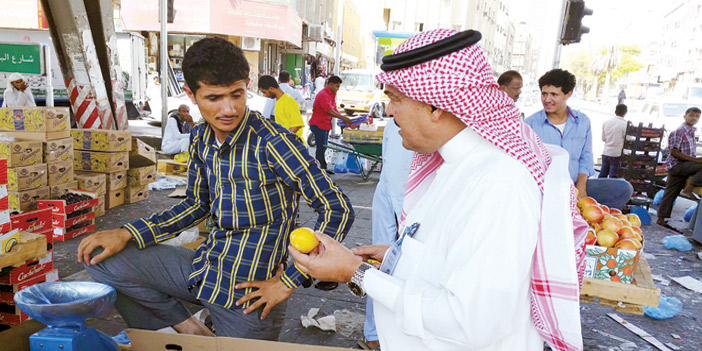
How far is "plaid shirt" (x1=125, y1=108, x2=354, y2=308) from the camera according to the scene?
204cm

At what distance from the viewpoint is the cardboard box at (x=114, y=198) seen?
21.7 feet

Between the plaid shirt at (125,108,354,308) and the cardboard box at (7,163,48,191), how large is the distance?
4013 millimetres

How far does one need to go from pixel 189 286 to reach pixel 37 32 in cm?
1526

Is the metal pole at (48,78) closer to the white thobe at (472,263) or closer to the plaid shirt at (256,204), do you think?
the plaid shirt at (256,204)

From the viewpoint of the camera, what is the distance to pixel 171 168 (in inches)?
348

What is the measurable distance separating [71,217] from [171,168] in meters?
3.56

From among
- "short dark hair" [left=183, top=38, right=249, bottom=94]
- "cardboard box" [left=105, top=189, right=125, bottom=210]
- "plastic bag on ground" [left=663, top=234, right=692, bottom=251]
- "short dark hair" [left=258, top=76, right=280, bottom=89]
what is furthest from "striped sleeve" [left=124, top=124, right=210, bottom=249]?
"plastic bag on ground" [left=663, top=234, right=692, bottom=251]

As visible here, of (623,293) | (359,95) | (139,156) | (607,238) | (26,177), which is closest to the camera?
(623,293)

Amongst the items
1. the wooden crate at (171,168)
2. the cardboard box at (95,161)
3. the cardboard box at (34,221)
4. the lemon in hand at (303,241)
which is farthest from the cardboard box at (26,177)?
the lemon in hand at (303,241)

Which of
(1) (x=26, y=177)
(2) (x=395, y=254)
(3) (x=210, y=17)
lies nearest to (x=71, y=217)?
(1) (x=26, y=177)

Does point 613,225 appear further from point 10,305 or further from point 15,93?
point 15,93

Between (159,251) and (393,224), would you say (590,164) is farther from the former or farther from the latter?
(159,251)

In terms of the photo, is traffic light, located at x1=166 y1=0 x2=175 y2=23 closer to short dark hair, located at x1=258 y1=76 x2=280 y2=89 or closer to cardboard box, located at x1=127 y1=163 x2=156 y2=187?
short dark hair, located at x1=258 y1=76 x2=280 y2=89

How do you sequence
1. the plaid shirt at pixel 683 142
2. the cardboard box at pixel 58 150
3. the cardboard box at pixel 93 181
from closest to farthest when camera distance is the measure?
the cardboard box at pixel 58 150, the cardboard box at pixel 93 181, the plaid shirt at pixel 683 142
